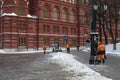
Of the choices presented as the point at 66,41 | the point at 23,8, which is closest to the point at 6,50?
the point at 23,8

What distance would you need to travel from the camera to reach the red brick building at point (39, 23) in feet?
202

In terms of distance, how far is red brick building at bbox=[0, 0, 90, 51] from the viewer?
61.5m

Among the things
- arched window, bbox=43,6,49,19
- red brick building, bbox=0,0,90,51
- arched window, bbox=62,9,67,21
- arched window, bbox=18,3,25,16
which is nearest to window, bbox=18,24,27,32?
red brick building, bbox=0,0,90,51

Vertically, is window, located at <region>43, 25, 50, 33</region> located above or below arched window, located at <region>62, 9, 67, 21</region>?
below

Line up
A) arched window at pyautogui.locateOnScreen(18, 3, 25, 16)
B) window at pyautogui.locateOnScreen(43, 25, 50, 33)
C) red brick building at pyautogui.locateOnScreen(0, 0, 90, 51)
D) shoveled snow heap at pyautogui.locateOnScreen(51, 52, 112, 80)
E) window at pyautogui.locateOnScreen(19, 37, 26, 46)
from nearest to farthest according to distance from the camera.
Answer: shoveled snow heap at pyautogui.locateOnScreen(51, 52, 112, 80)
red brick building at pyautogui.locateOnScreen(0, 0, 90, 51)
window at pyautogui.locateOnScreen(19, 37, 26, 46)
arched window at pyautogui.locateOnScreen(18, 3, 25, 16)
window at pyautogui.locateOnScreen(43, 25, 50, 33)

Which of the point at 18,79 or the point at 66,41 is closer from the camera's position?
the point at 18,79

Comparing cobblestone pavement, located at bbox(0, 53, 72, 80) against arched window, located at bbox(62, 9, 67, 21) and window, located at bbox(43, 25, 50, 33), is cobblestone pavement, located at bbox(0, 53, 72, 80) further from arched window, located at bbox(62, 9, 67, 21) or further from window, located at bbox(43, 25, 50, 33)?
arched window, located at bbox(62, 9, 67, 21)

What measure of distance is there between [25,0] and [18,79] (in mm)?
51299

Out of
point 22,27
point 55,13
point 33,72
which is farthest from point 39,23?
point 33,72

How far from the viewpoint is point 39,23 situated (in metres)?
67.5

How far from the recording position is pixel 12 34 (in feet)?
201

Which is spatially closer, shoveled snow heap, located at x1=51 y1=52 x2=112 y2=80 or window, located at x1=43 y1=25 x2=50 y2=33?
shoveled snow heap, located at x1=51 y1=52 x2=112 y2=80

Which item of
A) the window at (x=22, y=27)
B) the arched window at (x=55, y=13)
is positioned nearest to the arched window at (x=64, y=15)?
the arched window at (x=55, y=13)

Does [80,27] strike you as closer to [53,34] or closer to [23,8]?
[53,34]
